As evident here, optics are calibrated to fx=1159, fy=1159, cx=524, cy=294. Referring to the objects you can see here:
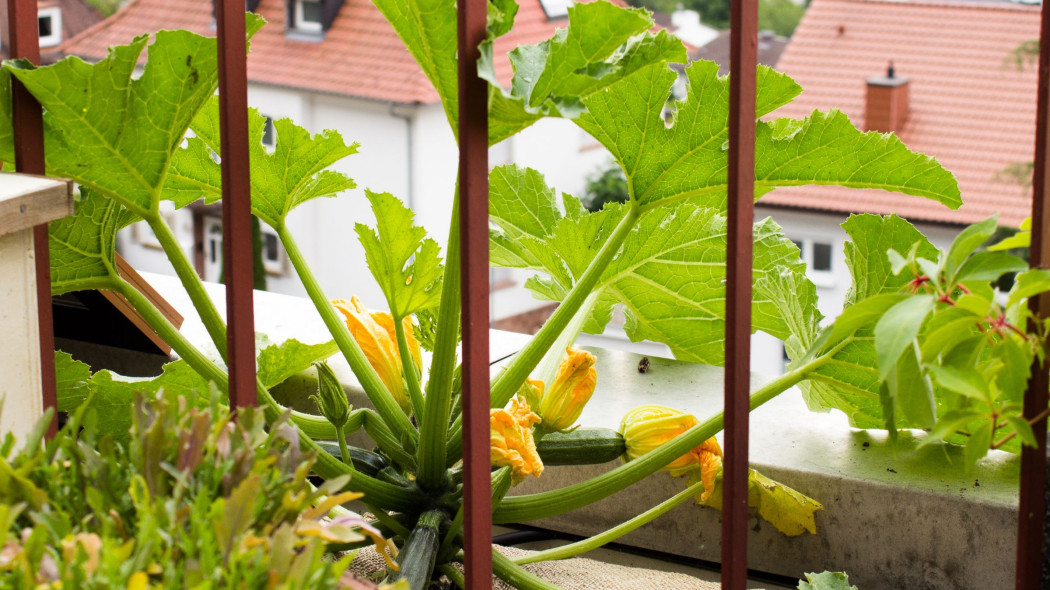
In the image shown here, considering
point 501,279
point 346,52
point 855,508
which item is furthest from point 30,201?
point 501,279

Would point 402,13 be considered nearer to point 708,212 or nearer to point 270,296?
point 708,212

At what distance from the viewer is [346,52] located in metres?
A: 18.8

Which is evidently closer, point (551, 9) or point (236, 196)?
point (236, 196)

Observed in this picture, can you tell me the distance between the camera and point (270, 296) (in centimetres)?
170

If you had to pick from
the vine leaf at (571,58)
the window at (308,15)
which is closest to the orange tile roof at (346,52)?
the window at (308,15)

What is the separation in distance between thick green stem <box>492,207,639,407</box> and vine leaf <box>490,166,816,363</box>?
0.09 metres

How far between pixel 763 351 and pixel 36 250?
19.5 meters

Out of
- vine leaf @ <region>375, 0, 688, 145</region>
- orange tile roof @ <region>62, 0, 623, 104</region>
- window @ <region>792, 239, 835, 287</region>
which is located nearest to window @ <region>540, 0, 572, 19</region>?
orange tile roof @ <region>62, 0, 623, 104</region>

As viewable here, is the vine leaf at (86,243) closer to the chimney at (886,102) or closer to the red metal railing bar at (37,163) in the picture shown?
the red metal railing bar at (37,163)

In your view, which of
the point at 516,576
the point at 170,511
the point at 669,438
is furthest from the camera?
the point at 669,438

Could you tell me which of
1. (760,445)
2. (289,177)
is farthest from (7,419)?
(760,445)

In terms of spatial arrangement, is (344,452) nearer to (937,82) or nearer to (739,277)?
(739,277)

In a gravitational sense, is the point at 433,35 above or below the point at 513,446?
above

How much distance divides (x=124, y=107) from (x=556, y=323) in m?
0.36
